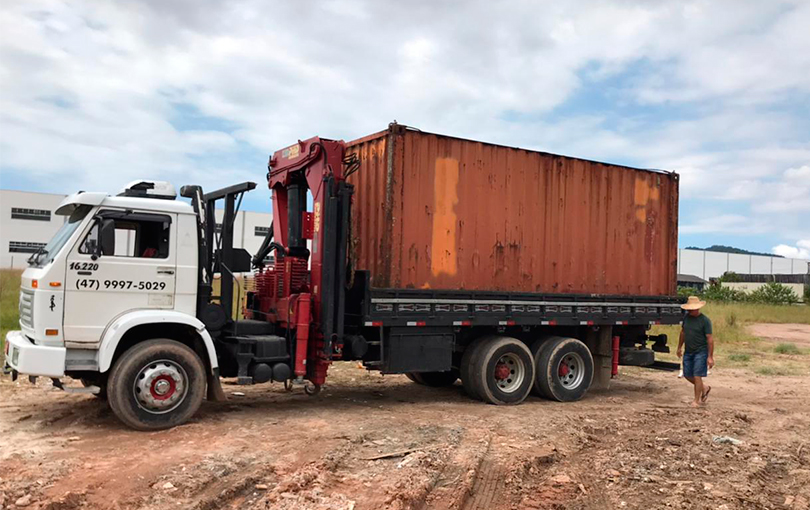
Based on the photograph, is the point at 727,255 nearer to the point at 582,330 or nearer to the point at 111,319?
the point at 582,330

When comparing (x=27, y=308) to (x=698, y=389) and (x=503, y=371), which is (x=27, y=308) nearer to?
(x=503, y=371)

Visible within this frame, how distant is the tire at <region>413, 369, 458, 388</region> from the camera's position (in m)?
11.5

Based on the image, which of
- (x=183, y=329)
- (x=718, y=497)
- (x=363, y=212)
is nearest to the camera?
(x=718, y=497)

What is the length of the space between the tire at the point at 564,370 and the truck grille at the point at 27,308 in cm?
678

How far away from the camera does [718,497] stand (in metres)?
5.75

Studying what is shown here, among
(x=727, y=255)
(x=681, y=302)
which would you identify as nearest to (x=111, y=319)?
(x=681, y=302)

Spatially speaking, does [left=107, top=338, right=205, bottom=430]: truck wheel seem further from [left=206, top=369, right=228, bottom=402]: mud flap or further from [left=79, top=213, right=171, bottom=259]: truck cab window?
[left=79, top=213, right=171, bottom=259]: truck cab window

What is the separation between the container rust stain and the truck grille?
15.7 feet

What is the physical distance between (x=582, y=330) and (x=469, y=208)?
10.3 ft

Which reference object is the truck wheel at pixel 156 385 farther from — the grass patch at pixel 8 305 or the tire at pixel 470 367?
the grass patch at pixel 8 305

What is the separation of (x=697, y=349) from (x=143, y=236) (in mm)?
7732

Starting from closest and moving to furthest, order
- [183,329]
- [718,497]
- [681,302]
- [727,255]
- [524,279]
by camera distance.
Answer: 1. [718,497]
2. [183,329]
3. [524,279]
4. [681,302]
5. [727,255]

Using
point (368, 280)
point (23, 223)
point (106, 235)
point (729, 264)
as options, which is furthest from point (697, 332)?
point (729, 264)

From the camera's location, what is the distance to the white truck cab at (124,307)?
7395mm
